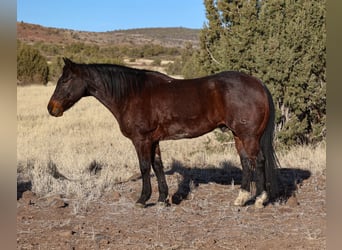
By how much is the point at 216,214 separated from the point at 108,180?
228cm

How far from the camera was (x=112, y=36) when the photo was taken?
290 feet

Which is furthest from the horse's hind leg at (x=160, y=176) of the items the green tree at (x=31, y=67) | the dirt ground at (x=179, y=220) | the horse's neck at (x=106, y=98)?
the green tree at (x=31, y=67)

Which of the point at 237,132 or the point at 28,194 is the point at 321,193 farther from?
the point at 28,194

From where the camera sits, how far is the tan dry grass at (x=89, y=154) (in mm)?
7191

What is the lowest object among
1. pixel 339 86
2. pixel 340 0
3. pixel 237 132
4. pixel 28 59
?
pixel 237 132

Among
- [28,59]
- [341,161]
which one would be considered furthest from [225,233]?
[28,59]

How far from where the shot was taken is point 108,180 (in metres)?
7.33

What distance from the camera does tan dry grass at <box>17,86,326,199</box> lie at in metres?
7.19

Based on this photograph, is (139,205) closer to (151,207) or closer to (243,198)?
(151,207)

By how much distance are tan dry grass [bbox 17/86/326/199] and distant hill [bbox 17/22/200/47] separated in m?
57.9

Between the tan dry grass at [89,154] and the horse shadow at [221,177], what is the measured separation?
0.83 ft

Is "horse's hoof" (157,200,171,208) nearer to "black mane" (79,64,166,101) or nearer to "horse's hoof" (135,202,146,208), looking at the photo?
"horse's hoof" (135,202,146,208)

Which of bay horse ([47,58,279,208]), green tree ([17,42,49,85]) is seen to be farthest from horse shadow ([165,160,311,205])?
green tree ([17,42,49,85])

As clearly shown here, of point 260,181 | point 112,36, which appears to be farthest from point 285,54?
point 112,36
